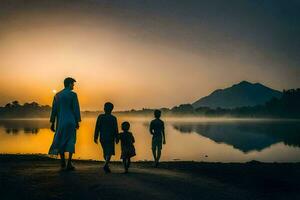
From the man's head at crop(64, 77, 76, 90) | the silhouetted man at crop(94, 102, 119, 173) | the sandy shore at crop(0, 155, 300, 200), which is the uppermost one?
the man's head at crop(64, 77, 76, 90)

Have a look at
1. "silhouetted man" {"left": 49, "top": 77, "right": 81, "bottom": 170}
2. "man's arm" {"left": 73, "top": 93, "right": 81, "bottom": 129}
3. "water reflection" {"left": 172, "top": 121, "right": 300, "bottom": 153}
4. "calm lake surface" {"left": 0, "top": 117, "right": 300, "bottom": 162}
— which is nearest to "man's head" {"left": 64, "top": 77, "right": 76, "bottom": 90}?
"silhouetted man" {"left": 49, "top": 77, "right": 81, "bottom": 170}

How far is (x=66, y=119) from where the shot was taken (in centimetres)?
1403

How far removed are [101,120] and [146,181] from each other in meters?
3.33

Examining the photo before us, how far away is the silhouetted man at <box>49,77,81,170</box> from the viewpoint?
13.8 m

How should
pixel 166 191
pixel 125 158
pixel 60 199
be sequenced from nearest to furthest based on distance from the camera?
pixel 60 199, pixel 166 191, pixel 125 158

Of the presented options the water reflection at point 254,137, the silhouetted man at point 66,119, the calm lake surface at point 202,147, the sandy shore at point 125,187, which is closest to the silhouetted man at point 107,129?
the silhouetted man at point 66,119

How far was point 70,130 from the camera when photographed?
13906mm

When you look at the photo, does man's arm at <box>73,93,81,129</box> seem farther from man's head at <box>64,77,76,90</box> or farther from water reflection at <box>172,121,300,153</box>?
water reflection at <box>172,121,300,153</box>

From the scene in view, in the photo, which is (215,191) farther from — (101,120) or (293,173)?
(293,173)

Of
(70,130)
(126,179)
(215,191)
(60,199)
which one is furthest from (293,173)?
(60,199)

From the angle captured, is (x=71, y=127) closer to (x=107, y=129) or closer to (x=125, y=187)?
(x=107, y=129)

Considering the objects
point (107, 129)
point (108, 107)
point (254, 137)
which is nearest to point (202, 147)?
point (254, 137)

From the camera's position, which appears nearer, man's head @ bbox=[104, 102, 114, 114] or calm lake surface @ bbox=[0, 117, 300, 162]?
man's head @ bbox=[104, 102, 114, 114]

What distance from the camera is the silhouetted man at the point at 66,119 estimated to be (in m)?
13.8
